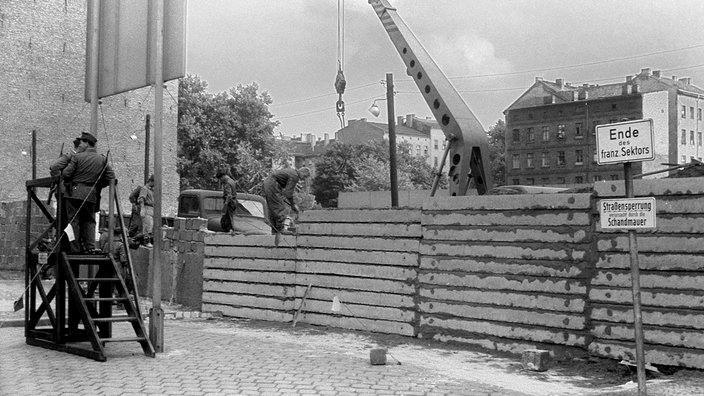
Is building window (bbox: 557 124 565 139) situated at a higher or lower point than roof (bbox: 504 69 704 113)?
lower

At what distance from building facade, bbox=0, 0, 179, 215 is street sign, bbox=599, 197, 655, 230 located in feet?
167

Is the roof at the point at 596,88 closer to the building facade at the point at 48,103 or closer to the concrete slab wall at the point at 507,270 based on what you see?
the building facade at the point at 48,103

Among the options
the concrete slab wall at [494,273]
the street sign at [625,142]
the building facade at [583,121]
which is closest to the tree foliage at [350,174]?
the building facade at [583,121]

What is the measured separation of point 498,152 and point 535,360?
94.4 meters

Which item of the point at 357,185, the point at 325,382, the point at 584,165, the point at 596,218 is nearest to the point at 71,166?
the point at 325,382

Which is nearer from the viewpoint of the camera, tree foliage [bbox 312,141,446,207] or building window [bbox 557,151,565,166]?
building window [bbox 557,151,565,166]

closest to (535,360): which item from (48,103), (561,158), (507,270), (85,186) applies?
(507,270)

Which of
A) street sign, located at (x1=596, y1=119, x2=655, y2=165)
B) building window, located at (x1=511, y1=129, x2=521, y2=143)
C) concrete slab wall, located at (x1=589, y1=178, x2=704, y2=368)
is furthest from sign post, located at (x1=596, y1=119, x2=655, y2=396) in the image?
building window, located at (x1=511, y1=129, x2=521, y2=143)

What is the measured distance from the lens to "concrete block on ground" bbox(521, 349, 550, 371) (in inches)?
362

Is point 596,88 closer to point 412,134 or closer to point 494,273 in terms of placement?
point 412,134

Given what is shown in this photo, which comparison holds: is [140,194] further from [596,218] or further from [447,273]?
[596,218]

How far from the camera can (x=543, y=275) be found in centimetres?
1003

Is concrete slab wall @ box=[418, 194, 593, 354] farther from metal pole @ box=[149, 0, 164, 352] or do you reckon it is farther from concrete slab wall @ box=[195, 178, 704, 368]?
metal pole @ box=[149, 0, 164, 352]

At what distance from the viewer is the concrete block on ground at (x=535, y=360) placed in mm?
9188
